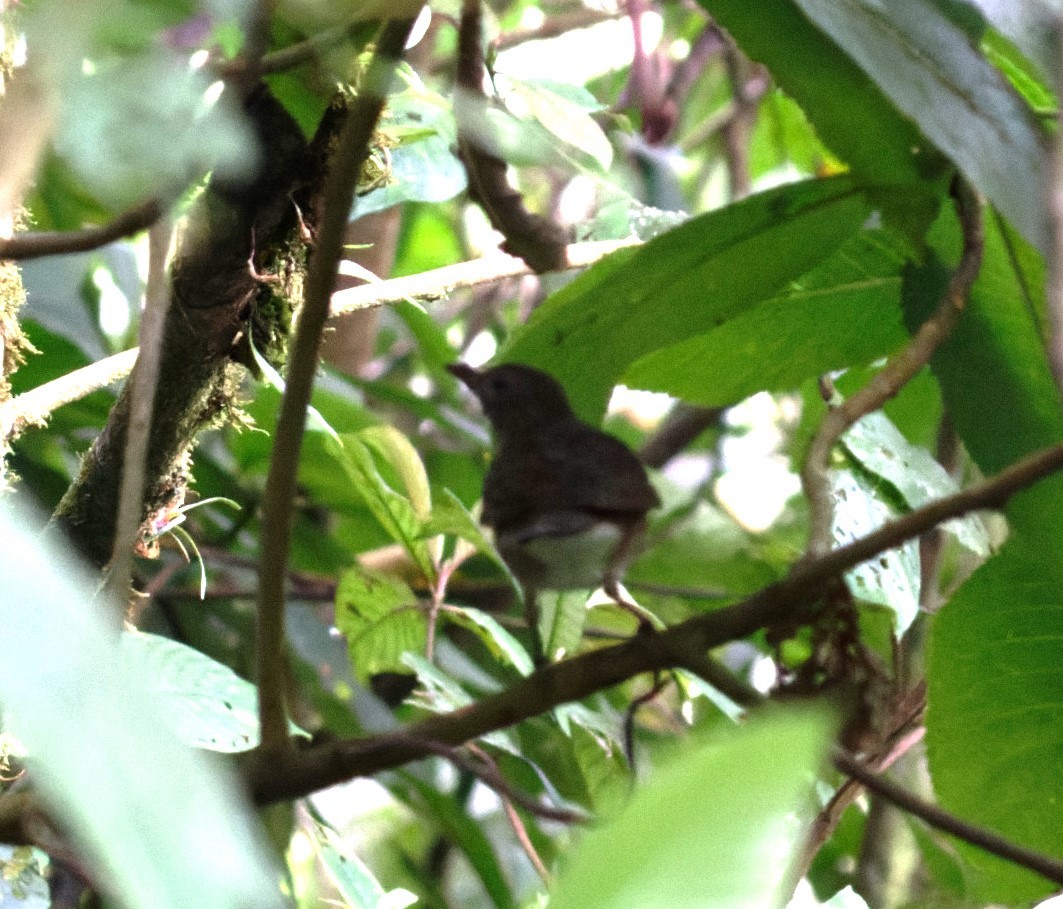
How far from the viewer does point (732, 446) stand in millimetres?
2830

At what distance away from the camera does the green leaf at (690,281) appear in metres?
0.74

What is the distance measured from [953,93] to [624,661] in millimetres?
311

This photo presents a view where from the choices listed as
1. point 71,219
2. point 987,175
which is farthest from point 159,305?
point 71,219

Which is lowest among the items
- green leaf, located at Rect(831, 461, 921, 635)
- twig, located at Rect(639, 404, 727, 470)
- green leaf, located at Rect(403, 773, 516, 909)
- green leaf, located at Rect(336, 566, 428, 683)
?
green leaf, located at Rect(403, 773, 516, 909)

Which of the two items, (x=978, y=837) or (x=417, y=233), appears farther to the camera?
(x=417, y=233)

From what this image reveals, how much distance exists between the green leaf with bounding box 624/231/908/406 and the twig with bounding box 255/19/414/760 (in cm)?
38

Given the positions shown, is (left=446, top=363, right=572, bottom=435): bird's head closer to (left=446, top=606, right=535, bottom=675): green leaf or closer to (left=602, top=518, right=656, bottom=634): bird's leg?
(left=602, top=518, right=656, bottom=634): bird's leg

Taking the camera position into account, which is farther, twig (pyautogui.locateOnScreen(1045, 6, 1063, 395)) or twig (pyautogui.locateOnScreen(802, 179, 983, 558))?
twig (pyautogui.locateOnScreen(802, 179, 983, 558))

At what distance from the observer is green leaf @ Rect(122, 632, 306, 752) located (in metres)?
0.81

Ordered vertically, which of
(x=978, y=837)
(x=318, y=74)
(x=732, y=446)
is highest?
(x=318, y=74)

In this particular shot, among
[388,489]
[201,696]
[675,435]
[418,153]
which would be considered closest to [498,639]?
[388,489]

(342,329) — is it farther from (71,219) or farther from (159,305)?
(159,305)

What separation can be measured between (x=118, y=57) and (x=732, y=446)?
2.40 meters

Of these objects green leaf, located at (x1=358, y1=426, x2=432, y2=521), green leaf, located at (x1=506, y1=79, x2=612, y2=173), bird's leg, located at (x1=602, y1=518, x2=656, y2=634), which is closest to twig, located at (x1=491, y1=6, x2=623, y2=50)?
green leaf, located at (x1=506, y1=79, x2=612, y2=173)
